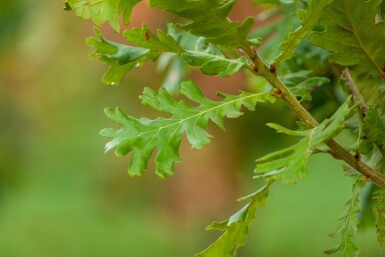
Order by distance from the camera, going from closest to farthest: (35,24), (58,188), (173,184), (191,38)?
(191,38)
(35,24)
(173,184)
(58,188)

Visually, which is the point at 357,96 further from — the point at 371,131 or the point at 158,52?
the point at 158,52

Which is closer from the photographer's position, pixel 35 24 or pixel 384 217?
pixel 384 217

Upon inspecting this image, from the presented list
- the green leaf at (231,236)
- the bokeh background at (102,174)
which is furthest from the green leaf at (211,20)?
the bokeh background at (102,174)

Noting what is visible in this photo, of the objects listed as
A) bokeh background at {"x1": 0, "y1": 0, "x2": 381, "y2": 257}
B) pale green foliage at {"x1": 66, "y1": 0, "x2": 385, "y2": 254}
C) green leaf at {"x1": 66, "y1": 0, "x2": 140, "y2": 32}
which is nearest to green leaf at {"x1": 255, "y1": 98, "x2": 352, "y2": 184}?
pale green foliage at {"x1": 66, "y1": 0, "x2": 385, "y2": 254}

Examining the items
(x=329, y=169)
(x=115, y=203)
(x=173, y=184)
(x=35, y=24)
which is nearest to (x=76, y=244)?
(x=115, y=203)

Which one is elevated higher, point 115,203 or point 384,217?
point 384,217

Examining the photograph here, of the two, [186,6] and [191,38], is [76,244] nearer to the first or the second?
[191,38]

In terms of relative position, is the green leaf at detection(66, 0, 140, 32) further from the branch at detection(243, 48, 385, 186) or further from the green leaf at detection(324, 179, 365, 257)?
the green leaf at detection(324, 179, 365, 257)

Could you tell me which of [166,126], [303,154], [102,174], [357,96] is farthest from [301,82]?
[102,174]
